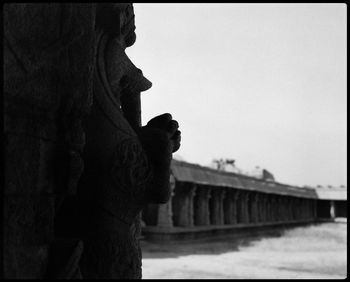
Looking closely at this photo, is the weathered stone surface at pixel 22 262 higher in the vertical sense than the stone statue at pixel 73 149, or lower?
lower

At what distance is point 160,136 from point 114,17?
719 millimetres

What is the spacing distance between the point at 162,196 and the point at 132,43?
1058 millimetres

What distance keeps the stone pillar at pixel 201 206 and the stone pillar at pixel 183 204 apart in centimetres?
159

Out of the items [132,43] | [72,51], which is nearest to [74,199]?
[72,51]

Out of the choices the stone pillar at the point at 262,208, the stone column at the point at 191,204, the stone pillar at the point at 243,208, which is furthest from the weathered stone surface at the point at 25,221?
the stone pillar at the point at 262,208

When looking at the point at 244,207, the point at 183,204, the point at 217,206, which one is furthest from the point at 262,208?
the point at 183,204

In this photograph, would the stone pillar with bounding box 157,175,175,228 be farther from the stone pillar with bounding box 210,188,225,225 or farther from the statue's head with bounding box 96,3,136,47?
the statue's head with bounding box 96,3,136,47

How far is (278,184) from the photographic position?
106 ft

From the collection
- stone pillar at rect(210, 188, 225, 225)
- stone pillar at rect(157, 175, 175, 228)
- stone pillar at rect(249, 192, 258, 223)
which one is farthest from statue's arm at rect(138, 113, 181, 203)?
stone pillar at rect(249, 192, 258, 223)

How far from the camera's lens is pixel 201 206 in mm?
21219

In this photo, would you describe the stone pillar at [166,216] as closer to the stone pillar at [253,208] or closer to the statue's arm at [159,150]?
the stone pillar at [253,208]

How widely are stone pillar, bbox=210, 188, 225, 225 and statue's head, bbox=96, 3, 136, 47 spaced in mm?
20364

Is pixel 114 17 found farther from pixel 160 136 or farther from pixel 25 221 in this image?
pixel 25 221

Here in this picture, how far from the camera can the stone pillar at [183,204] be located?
19031 mm
